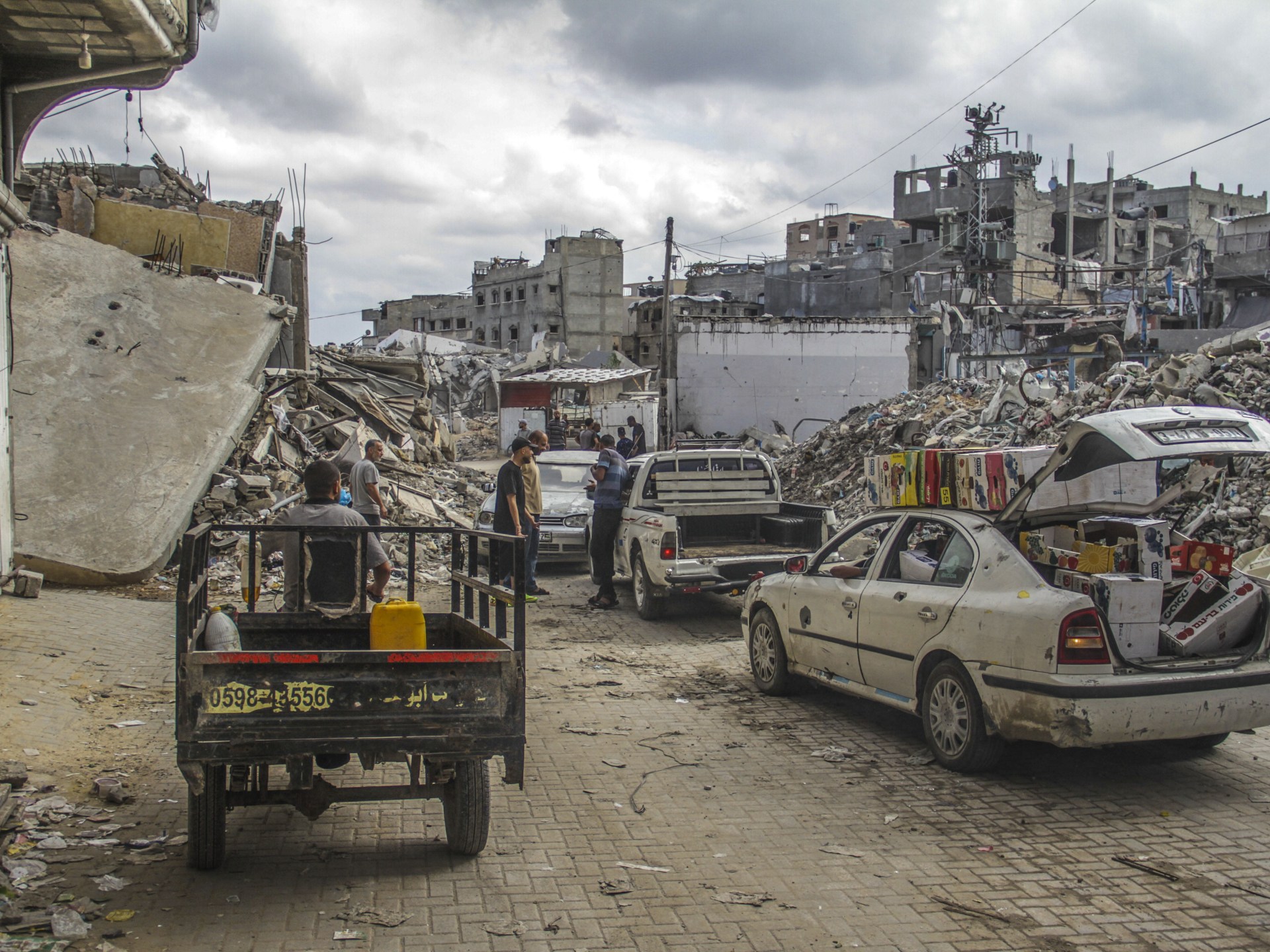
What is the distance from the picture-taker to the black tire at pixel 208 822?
15.2ft

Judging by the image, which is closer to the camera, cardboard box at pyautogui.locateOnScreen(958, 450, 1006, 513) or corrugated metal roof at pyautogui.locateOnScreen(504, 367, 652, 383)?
cardboard box at pyautogui.locateOnScreen(958, 450, 1006, 513)

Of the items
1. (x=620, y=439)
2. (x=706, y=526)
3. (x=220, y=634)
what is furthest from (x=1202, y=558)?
(x=620, y=439)

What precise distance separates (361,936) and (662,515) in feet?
25.6

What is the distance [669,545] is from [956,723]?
534 cm

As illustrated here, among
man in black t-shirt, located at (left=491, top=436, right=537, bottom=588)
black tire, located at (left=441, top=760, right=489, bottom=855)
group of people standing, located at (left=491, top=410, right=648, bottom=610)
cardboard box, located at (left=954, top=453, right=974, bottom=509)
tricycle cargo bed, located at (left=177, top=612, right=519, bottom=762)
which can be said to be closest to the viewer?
tricycle cargo bed, located at (left=177, top=612, right=519, bottom=762)

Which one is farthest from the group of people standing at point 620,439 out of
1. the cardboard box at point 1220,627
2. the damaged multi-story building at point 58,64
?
the cardboard box at point 1220,627

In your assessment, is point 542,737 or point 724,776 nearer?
point 724,776

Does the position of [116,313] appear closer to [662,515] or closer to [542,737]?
[662,515]

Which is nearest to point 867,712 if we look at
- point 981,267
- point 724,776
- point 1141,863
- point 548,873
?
point 724,776

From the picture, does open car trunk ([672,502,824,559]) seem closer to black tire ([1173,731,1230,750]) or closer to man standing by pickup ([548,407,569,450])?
black tire ([1173,731,1230,750])

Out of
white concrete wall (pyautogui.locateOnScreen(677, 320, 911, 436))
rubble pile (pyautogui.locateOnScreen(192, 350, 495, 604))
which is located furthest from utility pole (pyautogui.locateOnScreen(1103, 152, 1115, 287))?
rubble pile (pyautogui.locateOnScreen(192, 350, 495, 604))

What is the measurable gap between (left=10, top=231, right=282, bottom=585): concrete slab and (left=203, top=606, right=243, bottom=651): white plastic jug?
7.42 meters

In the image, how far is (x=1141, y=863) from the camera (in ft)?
16.4

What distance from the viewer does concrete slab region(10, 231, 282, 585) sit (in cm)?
1187
